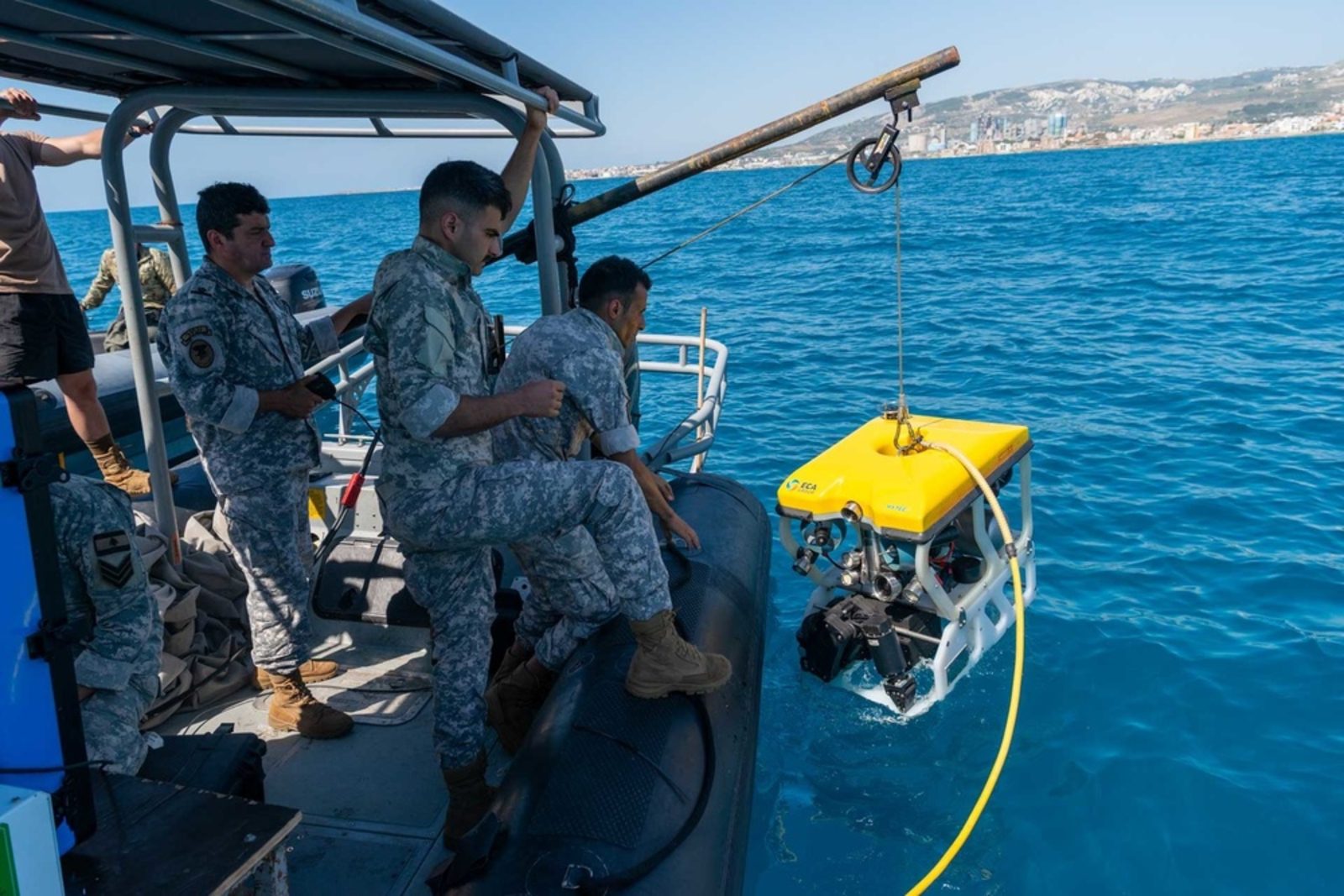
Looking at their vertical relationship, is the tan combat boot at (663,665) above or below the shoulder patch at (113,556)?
below

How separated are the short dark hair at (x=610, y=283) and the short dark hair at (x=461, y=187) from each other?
1.61ft

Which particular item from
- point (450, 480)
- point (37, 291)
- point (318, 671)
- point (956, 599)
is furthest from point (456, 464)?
point (37, 291)

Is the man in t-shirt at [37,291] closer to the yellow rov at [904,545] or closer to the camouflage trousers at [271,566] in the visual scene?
the camouflage trousers at [271,566]

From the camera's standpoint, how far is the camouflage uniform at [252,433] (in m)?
2.88

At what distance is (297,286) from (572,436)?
7.84 metres

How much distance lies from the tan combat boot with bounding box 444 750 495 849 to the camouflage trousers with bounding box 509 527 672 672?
1.63 ft

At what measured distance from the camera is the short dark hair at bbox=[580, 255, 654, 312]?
2904 mm

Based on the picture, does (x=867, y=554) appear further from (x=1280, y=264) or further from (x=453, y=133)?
(x=1280, y=264)

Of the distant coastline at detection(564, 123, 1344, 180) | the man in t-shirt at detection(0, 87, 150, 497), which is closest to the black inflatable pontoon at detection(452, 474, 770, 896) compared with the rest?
the man in t-shirt at detection(0, 87, 150, 497)

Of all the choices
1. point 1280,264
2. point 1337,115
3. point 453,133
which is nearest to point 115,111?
point 453,133

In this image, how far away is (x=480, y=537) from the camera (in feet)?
8.20

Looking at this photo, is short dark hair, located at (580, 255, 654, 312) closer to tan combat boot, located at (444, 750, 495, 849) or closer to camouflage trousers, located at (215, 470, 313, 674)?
camouflage trousers, located at (215, 470, 313, 674)

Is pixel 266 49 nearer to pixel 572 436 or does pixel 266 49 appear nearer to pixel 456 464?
pixel 456 464

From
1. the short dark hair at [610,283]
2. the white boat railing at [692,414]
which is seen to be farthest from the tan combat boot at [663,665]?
the white boat railing at [692,414]
